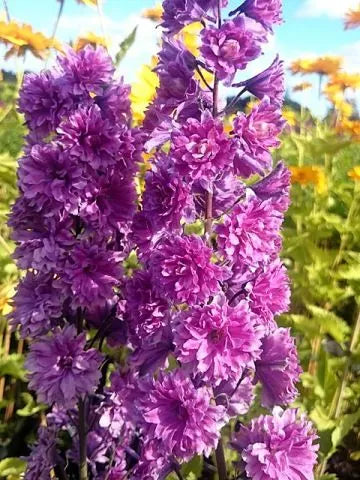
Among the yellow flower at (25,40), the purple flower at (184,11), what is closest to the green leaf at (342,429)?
Result: the purple flower at (184,11)

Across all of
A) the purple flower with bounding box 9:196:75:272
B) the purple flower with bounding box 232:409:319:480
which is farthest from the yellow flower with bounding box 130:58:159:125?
the purple flower with bounding box 232:409:319:480

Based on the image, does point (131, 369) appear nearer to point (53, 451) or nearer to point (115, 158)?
point (53, 451)

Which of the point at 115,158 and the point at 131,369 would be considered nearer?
the point at 115,158

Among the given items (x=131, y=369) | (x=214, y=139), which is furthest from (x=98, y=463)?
(x=214, y=139)

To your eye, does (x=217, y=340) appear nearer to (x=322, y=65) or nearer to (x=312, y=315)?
(x=312, y=315)

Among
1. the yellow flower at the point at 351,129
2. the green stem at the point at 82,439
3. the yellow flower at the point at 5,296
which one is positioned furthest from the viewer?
the yellow flower at the point at 351,129

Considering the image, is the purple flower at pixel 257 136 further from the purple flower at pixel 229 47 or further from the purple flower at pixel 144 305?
the purple flower at pixel 144 305

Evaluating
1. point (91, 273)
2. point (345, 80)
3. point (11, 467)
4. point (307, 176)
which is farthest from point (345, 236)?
point (345, 80)
